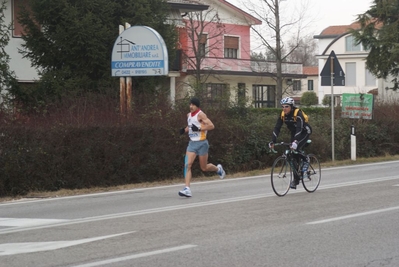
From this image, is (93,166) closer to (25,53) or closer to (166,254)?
(166,254)

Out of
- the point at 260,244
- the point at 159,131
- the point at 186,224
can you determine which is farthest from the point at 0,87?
the point at 260,244

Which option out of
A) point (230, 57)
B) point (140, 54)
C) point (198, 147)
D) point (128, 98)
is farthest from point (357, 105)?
point (230, 57)

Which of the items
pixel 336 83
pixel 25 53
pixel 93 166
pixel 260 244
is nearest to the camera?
pixel 260 244

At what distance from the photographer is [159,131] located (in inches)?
681

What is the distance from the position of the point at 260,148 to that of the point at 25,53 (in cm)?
914

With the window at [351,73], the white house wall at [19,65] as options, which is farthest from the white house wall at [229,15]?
the window at [351,73]

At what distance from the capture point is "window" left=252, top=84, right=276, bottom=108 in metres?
48.1

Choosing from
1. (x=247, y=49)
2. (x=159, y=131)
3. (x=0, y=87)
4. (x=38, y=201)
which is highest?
(x=247, y=49)

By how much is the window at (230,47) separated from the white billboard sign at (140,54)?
27766 mm

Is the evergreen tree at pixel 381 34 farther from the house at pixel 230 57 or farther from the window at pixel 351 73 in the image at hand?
the window at pixel 351 73

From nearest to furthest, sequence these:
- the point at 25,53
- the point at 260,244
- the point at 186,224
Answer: the point at 260,244 → the point at 186,224 → the point at 25,53

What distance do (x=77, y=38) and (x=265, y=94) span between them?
1118 inches

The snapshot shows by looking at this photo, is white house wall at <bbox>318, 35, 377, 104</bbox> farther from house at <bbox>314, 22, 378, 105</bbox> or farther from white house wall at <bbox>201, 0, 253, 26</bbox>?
white house wall at <bbox>201, 0, 253, 26</bbox>

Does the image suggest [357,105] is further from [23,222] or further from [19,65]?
[23,222]
